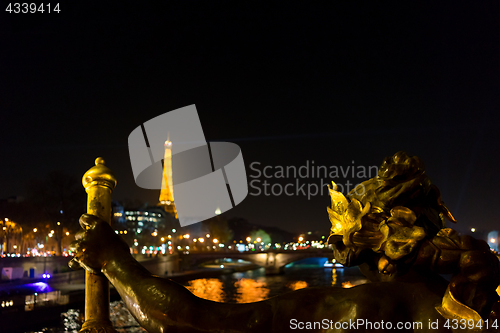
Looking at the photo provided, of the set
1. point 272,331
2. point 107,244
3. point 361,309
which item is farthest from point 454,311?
point 107,244

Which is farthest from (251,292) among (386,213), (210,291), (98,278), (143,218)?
(143,218)

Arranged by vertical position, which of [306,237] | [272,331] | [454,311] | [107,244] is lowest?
[306,237]

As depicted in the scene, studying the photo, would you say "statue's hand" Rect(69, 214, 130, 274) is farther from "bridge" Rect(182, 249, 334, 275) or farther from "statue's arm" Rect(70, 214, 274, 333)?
"bridge" Rect(182, 249, 334, 275)

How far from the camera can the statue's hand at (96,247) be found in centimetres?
179

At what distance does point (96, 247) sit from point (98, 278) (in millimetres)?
1008

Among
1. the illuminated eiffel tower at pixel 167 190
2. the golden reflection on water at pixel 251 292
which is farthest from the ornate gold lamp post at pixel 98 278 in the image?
the illuminated eiffel tower at pixel 167 190

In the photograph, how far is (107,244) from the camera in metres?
1.82

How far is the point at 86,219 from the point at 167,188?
111 meters

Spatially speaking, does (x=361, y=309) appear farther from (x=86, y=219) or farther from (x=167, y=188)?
(x=167, y=188)

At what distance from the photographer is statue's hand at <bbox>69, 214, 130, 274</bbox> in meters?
1.79

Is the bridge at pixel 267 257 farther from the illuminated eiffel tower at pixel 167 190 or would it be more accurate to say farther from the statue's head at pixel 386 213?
the statue's head at pixel 386 213

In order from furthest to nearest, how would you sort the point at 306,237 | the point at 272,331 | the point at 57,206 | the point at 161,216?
the point at 306,237 < the point at 161,216 < the point at 57,206 < the point at 272,331

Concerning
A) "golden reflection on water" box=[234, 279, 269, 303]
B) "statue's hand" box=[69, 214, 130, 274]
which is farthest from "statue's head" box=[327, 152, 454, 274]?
"golden reflection on water" box=[234, 279, 269, 303]

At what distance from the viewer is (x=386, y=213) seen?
1673 mm
